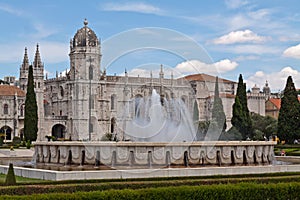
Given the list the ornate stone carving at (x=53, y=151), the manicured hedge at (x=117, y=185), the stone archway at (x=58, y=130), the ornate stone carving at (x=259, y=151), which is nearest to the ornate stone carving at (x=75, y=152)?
the ornate stone carving at (x=53, y=151)

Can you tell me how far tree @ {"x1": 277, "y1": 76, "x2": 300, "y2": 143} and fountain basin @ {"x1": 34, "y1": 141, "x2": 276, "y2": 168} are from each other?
2356 centimetres

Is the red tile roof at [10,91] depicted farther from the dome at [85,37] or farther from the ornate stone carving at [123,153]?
the ornate stone carving at [123,153]

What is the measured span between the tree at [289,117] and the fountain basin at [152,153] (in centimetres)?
2356

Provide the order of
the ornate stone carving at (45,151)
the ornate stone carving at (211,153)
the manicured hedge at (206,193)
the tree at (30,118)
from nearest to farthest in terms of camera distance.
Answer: the manicured hedge at (206,193)
the ornate stone carving at (211,153)
the ornate stone carving at (45,151)
the tree at (30,118)

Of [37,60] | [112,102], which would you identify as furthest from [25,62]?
[112,102]

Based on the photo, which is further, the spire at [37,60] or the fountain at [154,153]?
Answer: the spire at [37,60]

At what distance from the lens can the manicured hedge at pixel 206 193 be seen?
458 inches

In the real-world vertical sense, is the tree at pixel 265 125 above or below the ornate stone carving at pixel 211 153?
above

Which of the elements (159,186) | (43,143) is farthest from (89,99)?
(159,186)

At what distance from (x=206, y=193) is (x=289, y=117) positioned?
35063mm

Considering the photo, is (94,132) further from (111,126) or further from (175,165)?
(175,165)

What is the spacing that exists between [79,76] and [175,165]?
5088 centimetres

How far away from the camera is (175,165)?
67.9 ft

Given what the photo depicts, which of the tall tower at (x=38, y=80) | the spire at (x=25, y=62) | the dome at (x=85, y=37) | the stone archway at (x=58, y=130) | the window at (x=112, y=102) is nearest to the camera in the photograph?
the tall tower at (x=38, y=80)
